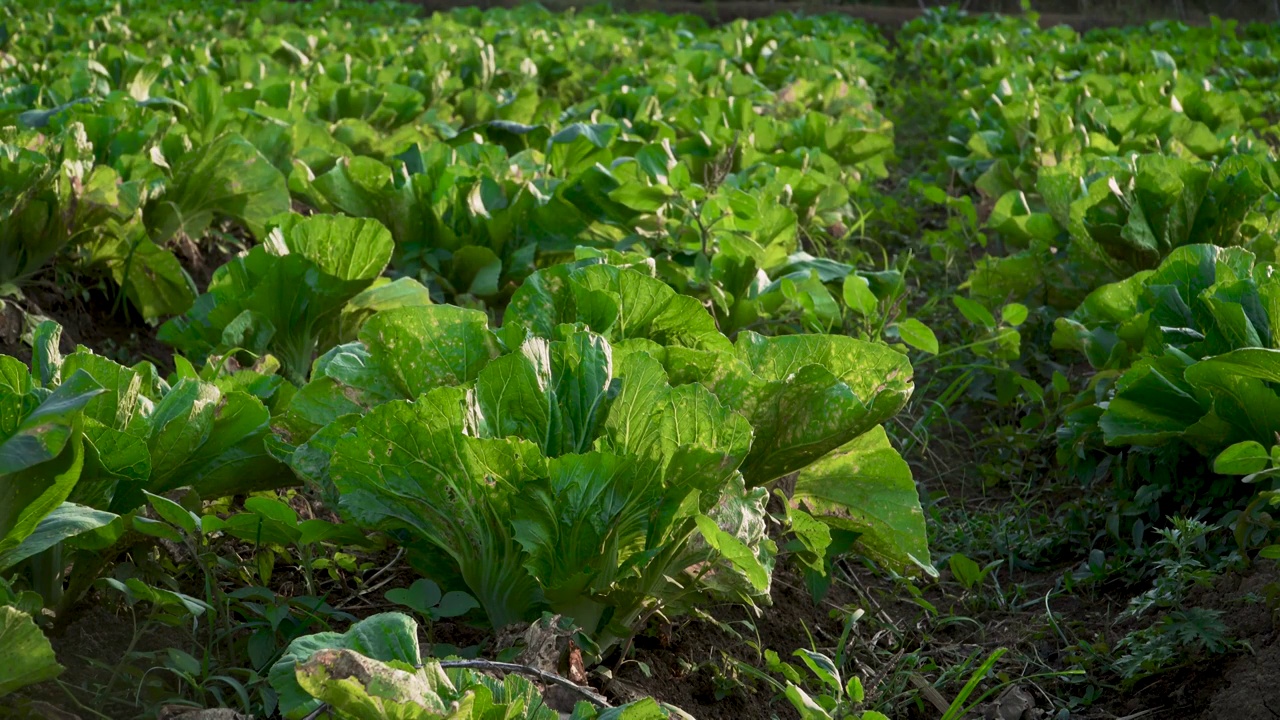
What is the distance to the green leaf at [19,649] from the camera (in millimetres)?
1366

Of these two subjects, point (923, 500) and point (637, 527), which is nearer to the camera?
point (637, 527)

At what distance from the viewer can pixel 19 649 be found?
4.51 feet

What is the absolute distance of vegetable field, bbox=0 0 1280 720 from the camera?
5.45 feet

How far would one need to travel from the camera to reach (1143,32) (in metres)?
12.1

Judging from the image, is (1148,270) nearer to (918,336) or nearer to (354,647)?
(918,336)

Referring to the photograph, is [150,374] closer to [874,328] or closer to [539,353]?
[539,353]

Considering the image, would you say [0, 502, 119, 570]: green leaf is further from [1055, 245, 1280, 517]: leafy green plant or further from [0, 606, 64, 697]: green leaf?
[1055, 245, 1280, 517]: leafy green plant

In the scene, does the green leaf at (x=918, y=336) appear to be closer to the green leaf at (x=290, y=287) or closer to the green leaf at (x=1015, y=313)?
the green leaf at (x=1015, y=313)

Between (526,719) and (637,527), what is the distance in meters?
0.44

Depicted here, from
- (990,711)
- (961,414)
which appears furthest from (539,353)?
(961,414)

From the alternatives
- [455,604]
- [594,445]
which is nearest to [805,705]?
[594,445]

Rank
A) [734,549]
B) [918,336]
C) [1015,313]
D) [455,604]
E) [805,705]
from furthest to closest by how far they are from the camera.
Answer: [1015,313] < [918,336] < [455,604] < [734,549] < [805,705]

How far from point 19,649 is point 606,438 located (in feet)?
2.46

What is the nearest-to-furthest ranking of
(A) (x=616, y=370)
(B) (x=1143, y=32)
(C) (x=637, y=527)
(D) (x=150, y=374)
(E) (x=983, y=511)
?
(C) (x=637, y=527), (A) (x=616, y=370), (D) (x=150, y=374), (E) (x=983, y=511), (B) (x=1143, y=32)
